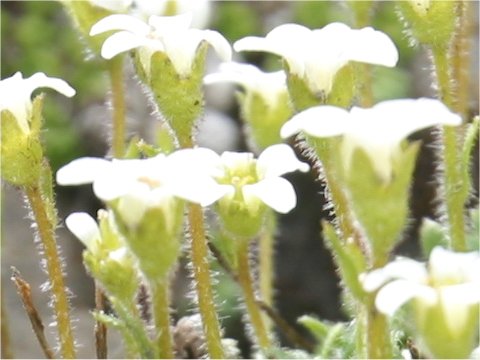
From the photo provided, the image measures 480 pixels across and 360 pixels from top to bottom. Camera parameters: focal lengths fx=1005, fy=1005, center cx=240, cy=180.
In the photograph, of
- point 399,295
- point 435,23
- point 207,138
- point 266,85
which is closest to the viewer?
point 399,295

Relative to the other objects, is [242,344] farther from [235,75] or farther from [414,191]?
[235,75]

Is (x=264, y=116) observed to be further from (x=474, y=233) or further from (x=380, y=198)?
(x=380, y=198)

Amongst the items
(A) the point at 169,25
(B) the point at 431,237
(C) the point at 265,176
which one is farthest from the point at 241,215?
(B) the point at 431,237

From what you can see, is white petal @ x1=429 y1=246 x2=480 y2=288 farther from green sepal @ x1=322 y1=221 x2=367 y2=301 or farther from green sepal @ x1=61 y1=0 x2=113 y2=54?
green sepal @ x1=61 y1=0 x2=113 y2=54

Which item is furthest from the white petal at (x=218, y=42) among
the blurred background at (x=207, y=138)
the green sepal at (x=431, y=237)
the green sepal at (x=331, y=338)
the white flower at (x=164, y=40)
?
the blurred background at (x=207, y=138)

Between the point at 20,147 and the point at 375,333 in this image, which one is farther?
the point at 20,147

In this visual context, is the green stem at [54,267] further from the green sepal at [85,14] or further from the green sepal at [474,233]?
the green sepal at [474,233]

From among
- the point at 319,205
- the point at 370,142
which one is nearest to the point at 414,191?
the point at 319,205
